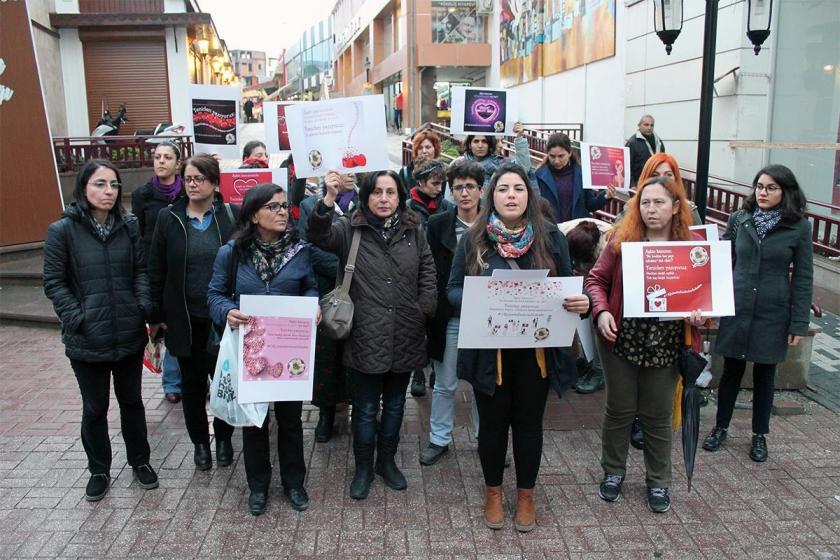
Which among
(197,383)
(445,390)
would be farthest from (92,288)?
(445,390)

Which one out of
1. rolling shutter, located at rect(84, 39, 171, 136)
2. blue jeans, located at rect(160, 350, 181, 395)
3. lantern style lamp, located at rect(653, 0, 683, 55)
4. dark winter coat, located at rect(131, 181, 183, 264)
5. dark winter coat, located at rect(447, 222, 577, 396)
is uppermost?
rolling shutter, located at rect(84, 39, 171, 136)

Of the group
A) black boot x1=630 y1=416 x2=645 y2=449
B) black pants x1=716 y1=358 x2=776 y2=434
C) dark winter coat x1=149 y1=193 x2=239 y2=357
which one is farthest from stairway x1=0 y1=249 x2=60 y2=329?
black pants x1=716 y1=358 x2=776 y2=434

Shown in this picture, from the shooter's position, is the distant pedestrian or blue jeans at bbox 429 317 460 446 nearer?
blue jeans at bbox 429 317 460 446

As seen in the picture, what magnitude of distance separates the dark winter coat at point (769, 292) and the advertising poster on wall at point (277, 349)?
2814 millimetres

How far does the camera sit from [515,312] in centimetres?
359

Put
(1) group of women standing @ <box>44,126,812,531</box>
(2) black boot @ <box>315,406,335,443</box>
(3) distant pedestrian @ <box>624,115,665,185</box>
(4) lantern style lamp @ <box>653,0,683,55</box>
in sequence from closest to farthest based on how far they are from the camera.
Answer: (1) group of women standing @ <box>44,126,812,531</box>
(2) black boot @ <box>315,406,335,443</box>
(4) lantern style lamp @ <box>653,0,683,55</box>
(3) distant pedestrian @ <box>624,115,665,185</box>

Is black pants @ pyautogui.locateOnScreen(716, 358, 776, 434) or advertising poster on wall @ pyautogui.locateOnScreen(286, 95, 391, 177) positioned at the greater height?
advertising poster on wall @ pyautogui.locateOnScreen(286, 95, 391, 177)

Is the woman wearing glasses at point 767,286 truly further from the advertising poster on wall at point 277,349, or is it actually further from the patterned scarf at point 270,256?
the patterned scarf at point 270,256

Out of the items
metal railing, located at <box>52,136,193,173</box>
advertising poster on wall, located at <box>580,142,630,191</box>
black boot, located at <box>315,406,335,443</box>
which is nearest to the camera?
black boot, located at <box>315,406,335,443</box>

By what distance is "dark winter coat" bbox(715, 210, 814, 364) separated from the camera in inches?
Result: 176

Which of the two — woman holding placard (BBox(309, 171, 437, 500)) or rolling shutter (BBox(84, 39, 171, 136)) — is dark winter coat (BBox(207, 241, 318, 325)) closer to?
woman holding placard (BBox(309, 171, 437, 500))

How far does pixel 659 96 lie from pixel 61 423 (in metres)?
12.3

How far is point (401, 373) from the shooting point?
13.6 ft

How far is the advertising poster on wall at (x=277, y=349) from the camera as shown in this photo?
368 centimetres
